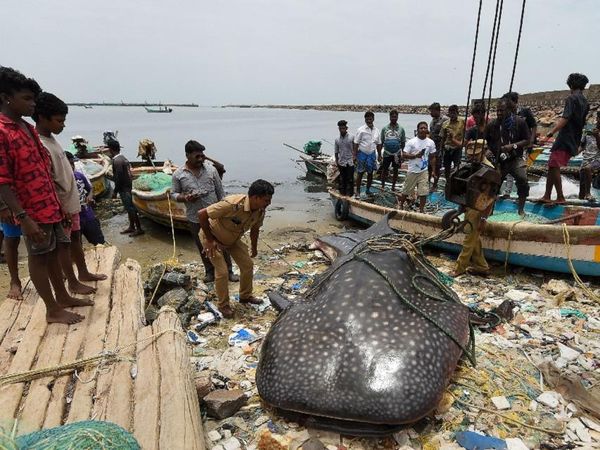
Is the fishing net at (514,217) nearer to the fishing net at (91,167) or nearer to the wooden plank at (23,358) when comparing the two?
the wooden plank at (23,358)

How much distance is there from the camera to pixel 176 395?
9.09ft

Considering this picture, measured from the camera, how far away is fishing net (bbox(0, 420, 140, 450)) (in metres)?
1.82

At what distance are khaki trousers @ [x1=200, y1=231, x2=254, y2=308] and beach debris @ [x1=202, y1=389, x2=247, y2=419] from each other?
1798 millimetres

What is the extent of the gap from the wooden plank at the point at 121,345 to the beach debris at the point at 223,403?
0.67 meters

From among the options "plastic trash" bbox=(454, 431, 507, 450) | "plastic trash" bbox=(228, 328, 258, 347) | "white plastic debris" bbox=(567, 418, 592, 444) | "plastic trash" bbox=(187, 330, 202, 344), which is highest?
"plastic trash" bbox=(454, 431, 507, 450)

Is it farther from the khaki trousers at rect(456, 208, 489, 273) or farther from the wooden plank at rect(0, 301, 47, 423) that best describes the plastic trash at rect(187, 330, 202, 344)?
the khaki trousers at rect(456, 208, 489, 273)

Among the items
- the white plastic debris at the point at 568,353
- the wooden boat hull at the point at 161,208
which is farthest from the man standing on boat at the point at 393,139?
the white plastic debris at the point at 568,353

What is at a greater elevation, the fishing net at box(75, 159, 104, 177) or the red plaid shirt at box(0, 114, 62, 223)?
the red plaid shirt at box(0, 114, 62, 223)

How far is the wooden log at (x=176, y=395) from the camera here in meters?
2.44

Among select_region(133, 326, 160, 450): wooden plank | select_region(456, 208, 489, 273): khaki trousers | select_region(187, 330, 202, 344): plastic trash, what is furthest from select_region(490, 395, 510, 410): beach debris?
select_region(187, 330, 202, 344): plastic trash

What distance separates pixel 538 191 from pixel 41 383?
1117cm

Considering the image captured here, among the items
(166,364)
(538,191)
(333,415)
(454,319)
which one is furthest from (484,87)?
(538,191)

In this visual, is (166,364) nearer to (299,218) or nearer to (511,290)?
(511,290)

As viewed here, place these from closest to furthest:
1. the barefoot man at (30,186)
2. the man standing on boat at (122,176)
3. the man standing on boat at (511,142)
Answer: the barefoot man at (30,186) → the man standing on boat at (511,142) → the man standing on boat at (122,176)
